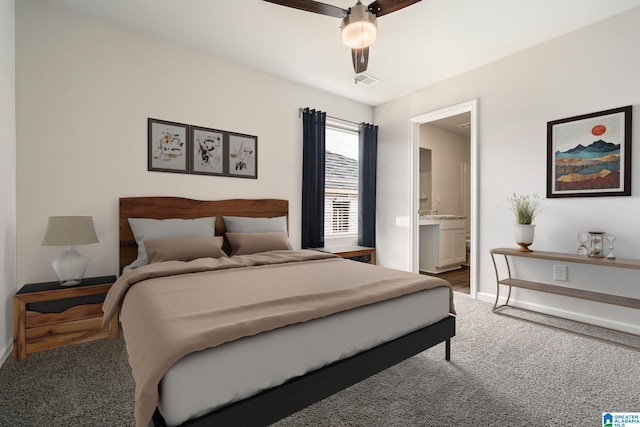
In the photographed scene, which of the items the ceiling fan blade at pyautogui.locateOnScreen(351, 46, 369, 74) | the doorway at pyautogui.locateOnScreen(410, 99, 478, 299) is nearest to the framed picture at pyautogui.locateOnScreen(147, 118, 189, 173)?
the ceiling fan blade at pyautogui.locateOnScreen(351, 46, 369, 74)

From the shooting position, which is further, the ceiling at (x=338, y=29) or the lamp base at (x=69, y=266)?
the ceiling at (x=338, y=29)

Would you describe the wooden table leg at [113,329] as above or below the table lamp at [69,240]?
below

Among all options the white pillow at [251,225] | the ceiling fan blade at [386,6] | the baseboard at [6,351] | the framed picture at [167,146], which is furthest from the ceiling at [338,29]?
the baseboard at [6,351]

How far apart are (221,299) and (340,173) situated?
11.0ft

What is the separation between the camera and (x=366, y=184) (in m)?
4.77

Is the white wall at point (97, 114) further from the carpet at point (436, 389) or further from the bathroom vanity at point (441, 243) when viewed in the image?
the bathroom vanity at point (441, 243)

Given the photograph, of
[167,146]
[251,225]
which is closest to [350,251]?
[251,225]

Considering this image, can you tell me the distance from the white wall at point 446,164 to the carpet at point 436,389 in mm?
4041

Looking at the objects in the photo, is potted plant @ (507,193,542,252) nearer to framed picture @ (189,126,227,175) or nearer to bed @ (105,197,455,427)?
bed @ (105,197,455,427)

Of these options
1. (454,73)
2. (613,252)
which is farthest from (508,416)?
(454,73)

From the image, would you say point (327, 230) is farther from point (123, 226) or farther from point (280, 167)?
point (123, 226)

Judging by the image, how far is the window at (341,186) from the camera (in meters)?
4.55

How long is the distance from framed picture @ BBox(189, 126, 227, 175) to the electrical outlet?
3.69 m

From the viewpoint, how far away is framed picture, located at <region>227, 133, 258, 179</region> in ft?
11.7
